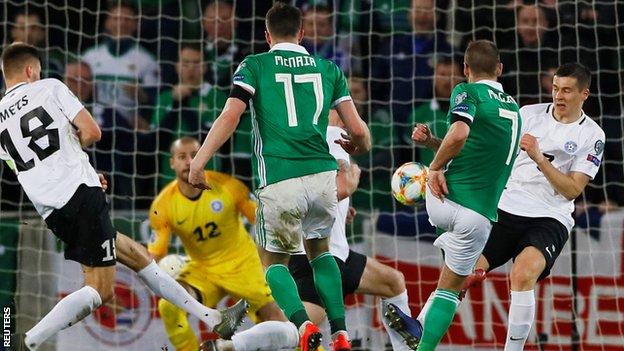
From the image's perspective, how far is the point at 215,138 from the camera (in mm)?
6895

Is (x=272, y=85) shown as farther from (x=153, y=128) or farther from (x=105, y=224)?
(x=153, y=128)

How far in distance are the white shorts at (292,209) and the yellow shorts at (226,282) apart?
8.15ft

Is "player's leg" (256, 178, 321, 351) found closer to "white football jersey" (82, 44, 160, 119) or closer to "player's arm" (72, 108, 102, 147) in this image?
"player's arm" (72, 108, 102, 147)

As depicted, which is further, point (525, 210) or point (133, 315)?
point (133, 315)

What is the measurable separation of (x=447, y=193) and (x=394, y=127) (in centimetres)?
404

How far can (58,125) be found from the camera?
7676 millimetres

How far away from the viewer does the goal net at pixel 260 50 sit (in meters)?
10.3

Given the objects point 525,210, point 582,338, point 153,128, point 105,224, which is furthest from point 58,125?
point 582,338

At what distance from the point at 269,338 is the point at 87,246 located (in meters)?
1.21

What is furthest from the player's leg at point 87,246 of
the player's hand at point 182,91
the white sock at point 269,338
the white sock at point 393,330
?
the player's hand at point 182,91

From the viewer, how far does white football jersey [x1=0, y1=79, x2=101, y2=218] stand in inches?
302

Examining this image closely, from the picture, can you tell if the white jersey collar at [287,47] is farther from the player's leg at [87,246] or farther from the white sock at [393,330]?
the white sock at [393,330]

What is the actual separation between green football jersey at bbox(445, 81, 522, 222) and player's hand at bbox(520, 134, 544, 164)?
14.3 inches

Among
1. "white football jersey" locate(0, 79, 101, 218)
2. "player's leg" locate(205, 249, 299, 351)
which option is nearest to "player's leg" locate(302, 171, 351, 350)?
"white football jersey" locate(0, 79, 101, 218)
